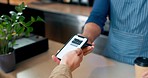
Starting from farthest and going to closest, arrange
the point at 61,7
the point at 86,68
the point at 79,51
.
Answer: the point at 61,7 < the point at 86,68 < the point at 79,51

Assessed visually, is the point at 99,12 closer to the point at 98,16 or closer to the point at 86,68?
the point at 98,16

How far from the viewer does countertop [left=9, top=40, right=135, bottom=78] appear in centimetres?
109

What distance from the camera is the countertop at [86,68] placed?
1.09 meters

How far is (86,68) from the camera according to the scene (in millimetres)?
1157

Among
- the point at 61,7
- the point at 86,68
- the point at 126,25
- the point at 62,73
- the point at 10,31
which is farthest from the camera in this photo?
the point at 61,7

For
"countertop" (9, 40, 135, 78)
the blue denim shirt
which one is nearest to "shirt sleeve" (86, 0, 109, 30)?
the blue denim shirt

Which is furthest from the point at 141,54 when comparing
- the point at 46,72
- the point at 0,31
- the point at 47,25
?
the point at 47,25

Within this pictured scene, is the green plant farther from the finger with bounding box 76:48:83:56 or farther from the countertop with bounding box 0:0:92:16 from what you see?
the countertop with bounding box 0:0:92:16

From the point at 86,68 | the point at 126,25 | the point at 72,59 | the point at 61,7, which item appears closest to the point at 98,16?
the point at 126,25

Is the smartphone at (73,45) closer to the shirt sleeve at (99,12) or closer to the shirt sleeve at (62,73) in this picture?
the shirt sleeve at (62,73)

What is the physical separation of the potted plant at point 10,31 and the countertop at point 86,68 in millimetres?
73

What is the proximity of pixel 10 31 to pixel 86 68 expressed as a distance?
0.45 m

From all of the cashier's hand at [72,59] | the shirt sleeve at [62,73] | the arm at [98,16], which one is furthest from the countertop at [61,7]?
the shirt sleeve at [62,73]

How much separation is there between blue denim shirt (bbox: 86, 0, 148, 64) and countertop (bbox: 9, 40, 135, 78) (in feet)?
0.52
